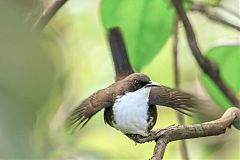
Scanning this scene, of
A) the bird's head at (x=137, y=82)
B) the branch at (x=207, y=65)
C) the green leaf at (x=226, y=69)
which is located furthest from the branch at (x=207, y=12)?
the bird's head at (x=137, y=82)

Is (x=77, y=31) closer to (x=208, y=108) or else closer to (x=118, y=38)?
(x=118, y=38)

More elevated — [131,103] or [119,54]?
[119,54]

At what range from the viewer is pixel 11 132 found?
22cm

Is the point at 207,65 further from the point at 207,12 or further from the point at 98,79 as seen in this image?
the point at 98,79

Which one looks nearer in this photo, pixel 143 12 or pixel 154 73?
pixel 143 12

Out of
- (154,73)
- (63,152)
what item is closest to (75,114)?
(63,152)

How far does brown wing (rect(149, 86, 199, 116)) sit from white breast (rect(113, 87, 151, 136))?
0.07 feet

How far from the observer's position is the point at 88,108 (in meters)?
0.65

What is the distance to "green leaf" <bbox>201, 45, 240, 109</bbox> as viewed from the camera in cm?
99

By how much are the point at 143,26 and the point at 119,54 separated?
0.09 metres

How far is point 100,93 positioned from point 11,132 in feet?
1.52

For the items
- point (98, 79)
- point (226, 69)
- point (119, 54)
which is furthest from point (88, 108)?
point (98, 79)

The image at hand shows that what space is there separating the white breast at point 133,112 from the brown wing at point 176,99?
0.07 feet

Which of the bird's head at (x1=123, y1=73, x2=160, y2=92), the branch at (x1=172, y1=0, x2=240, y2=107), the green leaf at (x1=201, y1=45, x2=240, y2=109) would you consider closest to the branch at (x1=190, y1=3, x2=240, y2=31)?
the green leaf at (x1=201, y1=45, x2=240, y2=109)
